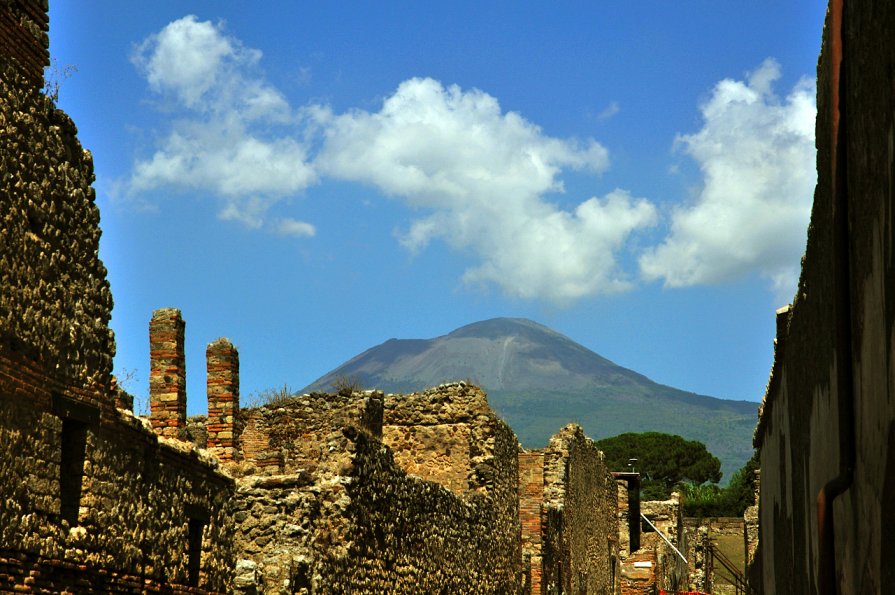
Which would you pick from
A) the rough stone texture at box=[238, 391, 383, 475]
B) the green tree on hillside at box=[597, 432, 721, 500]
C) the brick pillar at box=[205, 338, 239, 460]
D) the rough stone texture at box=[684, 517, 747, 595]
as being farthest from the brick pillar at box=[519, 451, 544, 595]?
the green tree on hillside at box=[597, 432, 721, 500]

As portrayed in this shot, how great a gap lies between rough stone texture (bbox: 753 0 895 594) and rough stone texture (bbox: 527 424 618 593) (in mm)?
19350

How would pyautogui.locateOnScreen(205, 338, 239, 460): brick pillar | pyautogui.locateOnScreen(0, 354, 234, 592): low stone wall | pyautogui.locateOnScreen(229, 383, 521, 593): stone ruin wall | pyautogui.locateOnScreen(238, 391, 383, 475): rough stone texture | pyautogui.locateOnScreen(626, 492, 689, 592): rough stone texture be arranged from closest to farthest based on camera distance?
pyautogui.locateOnScreen(0, 354, 234, 592): low stone wall, pyautogui.locateOnScreen(229, 383, 521, 593): stone ruin wall, pyautogui.locateOnScreen(205, 338, 239, 460): brick pillar, pyautogui.locateOnScreen(238, 391, 383, 475): rough stone texture, pyautogui.locateOnScreen(626, 492, 689, 592): rough stone texture

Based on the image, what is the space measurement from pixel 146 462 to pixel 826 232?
662 cm

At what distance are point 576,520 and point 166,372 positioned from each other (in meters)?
18.7

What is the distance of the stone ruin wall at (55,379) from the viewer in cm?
837

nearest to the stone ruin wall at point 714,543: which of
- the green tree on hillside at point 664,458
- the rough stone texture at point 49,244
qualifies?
the rough stone texture at point 49,244

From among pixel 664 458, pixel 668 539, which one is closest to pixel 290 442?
pixel 668 539

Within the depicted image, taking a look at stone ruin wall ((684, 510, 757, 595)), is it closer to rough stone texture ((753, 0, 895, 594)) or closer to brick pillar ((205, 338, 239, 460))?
brick pillar ((205, 338, 239, 460))

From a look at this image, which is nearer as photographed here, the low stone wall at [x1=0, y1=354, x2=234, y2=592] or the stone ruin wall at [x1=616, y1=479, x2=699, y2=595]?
the low stone wall at [x1=0, y1=354, x2=234, y2=592]

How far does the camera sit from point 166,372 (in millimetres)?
15016

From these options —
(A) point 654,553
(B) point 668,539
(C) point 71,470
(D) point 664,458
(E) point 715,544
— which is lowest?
(E) point 715,544

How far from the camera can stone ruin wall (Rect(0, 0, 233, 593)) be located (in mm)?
8367

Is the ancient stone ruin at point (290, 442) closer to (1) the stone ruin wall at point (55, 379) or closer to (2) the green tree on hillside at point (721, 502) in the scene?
(1) the stone ruin wall at point (55, 379)

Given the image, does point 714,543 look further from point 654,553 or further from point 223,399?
point 223,399
